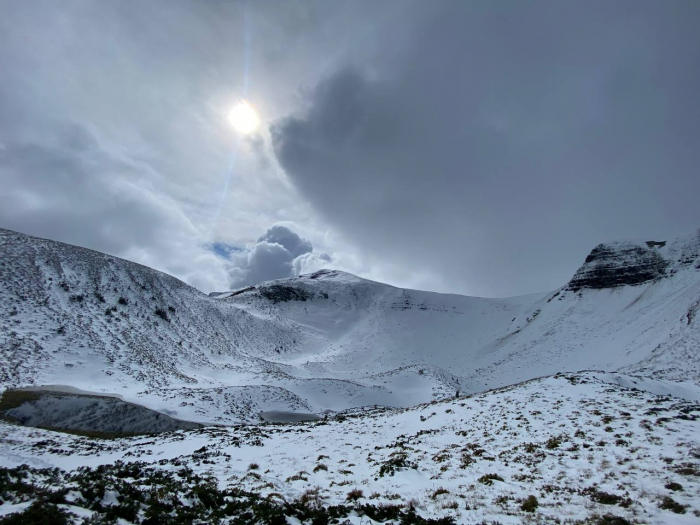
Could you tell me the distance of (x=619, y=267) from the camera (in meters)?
90.8

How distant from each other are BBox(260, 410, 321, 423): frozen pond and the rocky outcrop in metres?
84.9

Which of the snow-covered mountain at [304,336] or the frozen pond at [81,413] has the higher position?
the snow-covered mountain at [304,336]

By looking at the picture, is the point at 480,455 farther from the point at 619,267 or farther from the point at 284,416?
the point at 619,267

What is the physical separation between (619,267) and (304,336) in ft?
282

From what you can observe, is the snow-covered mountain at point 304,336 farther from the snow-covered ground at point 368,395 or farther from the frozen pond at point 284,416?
the frozen pond at point 284,416

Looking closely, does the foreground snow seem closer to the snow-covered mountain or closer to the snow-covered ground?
the snow-covered ground

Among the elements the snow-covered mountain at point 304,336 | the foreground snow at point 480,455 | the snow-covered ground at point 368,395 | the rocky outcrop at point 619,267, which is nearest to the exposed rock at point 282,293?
the snow-covered mountain at point 304,336

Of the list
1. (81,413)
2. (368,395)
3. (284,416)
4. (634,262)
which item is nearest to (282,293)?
(368,395)

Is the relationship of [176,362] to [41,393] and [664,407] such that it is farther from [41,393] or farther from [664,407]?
[664,407]

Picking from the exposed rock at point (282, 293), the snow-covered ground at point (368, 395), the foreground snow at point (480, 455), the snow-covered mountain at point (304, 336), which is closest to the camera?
the foreground snow at point (480, 455)

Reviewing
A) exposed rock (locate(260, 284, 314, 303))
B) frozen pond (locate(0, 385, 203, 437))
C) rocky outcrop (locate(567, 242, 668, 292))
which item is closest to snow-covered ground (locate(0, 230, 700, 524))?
frozen pond (locate(0, 385, 203, 437))

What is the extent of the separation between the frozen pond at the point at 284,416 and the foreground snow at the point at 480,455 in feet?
36.6

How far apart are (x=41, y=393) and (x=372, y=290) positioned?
101 m

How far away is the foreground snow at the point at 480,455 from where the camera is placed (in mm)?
8539
